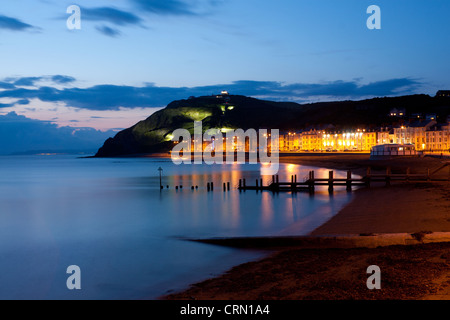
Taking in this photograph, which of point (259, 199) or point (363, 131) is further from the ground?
point (363, 131)

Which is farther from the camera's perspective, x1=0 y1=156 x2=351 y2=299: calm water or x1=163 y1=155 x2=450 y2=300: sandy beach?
x1=0 y1=156 x2=351 y2=299: calm water

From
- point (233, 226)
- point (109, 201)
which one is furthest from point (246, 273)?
point (109, 201)

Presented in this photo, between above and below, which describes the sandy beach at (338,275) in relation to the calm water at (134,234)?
above

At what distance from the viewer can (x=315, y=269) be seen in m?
10.5

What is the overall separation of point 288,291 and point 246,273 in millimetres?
2380

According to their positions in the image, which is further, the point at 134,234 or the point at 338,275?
the point at 134,234

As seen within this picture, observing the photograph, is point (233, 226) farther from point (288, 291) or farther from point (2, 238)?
point (288, 291)

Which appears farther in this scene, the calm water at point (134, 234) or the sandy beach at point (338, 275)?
the calm water at point (134, 234)

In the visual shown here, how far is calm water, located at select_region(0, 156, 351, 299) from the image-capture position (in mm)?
12711

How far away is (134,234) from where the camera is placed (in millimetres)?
21609

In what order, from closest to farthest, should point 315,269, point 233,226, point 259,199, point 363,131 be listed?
point 315,269, point 233,226, point 259,199, point 363,131

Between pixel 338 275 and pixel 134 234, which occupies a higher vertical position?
pixel 338 275

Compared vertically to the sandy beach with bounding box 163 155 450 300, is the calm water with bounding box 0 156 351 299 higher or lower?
lower

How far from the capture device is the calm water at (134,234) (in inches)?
500
